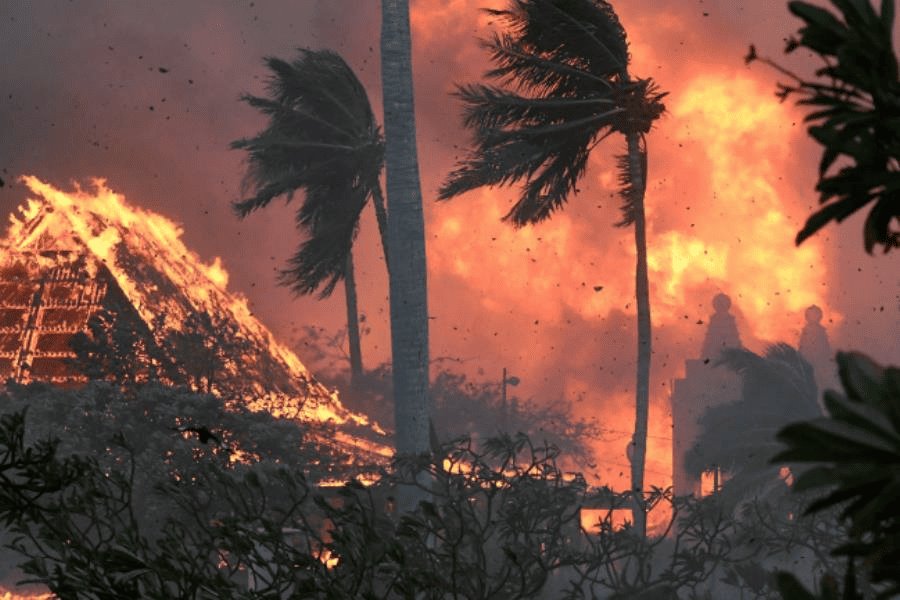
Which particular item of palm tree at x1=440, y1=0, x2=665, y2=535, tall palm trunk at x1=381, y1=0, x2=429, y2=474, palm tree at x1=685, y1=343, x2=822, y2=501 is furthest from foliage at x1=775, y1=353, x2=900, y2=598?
palm tree at x1=685, y1=343, x2=822, y2=501

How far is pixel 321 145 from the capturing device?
103 ft

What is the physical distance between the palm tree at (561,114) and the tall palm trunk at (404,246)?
3.53 m

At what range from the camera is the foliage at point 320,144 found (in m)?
31.3

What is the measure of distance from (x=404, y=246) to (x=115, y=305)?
52.7ft

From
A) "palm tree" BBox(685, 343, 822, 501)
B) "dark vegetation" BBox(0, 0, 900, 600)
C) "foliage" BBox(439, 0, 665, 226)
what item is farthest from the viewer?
"palm tree" BBox(685, 343, 822, 501)

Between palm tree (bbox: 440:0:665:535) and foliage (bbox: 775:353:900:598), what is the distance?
2059 centimetres

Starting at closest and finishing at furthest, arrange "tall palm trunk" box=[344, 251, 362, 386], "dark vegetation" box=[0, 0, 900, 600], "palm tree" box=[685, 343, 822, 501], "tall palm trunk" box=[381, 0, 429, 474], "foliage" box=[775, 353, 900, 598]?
"foliage" box=[775, 353, 900, 598] < "dark vegetation" box=[0, 0, 900, 600] < "tall palm trunk" box=[381, 0, 429, 474] < "palm tree" box=[685, 343, 822, 501] < "tall palm trunk" box=[344, 251, 362, 386]

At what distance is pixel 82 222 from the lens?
37.4 meters

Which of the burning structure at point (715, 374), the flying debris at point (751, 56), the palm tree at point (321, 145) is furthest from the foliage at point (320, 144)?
the burning structure at point (715, 374)

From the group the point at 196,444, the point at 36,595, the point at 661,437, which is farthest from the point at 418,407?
the point at 661,437

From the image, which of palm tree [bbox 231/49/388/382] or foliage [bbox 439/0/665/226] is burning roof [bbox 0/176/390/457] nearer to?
palm tree [bbox 231/49/388/382]

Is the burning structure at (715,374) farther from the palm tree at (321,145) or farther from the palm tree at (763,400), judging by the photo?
the palm tree at (321,145)

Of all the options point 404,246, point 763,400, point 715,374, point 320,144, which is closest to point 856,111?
point 404,246

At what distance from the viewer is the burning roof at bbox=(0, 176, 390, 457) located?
32.4 m
